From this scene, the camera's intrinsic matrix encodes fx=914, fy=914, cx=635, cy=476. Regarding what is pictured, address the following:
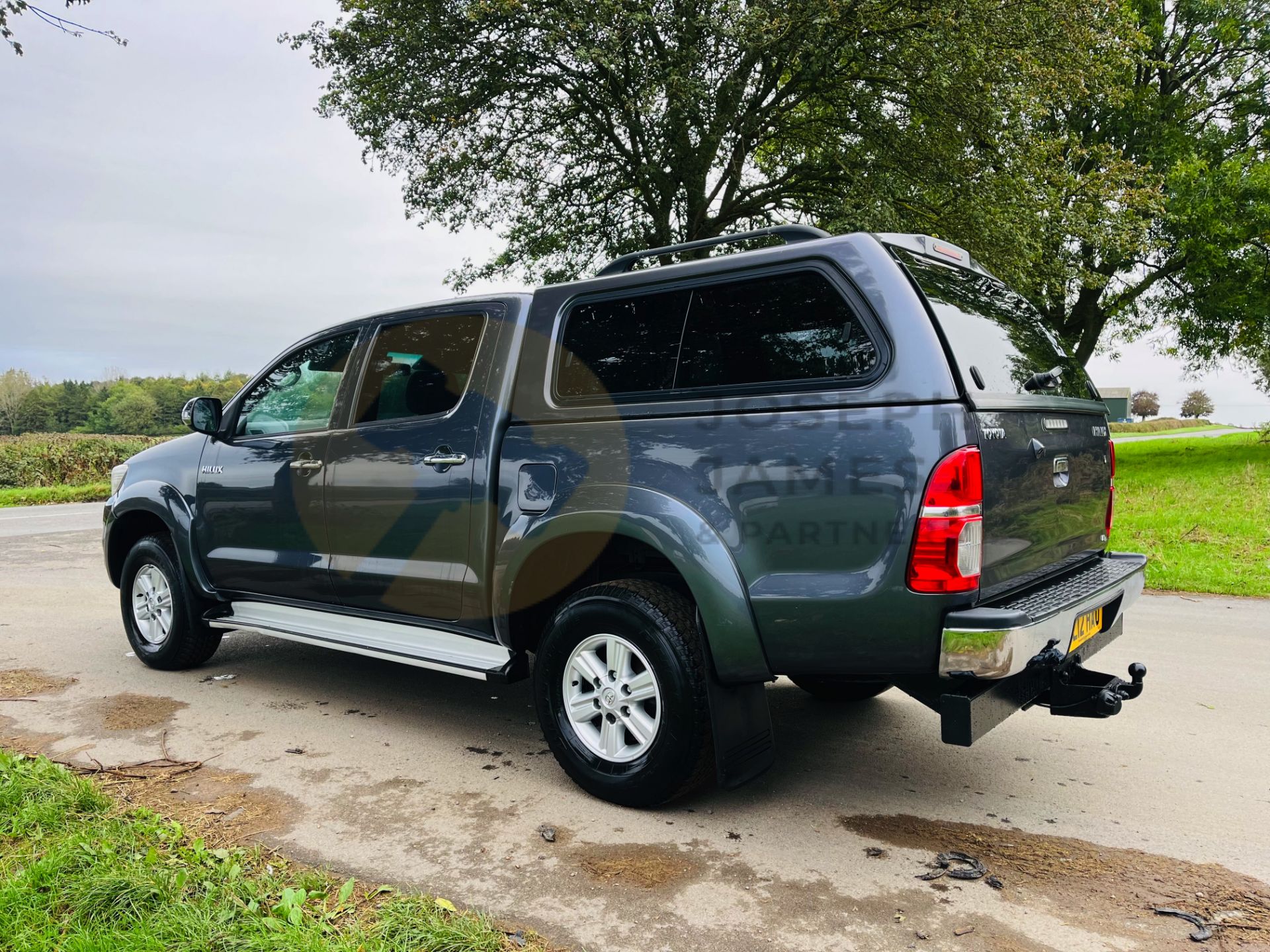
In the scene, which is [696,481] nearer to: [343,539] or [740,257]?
[740,257]

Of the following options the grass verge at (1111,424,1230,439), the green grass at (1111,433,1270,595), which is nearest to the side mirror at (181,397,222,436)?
the green grass at (1111,433,1270,595)

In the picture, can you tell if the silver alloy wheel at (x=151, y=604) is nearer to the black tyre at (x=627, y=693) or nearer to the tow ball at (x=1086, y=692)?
the black tyre at (x=627, y=693)

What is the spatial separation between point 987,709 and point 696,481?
1.21 metres

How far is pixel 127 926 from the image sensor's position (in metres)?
2.52

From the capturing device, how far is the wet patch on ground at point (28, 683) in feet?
16.4

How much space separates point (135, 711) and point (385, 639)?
1.53m

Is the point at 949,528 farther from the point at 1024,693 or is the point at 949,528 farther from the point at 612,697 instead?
the point at 612,697

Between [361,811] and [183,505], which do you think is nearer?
[361,811]

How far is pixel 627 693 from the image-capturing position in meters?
3.47

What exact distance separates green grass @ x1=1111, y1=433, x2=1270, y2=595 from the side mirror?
25.2 feet

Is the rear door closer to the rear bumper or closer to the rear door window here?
the rear bumper

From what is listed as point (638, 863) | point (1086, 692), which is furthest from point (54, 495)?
point (1086, 692)

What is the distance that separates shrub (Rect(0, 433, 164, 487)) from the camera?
77.8ft

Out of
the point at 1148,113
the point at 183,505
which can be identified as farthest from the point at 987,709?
the point at 1148,113
